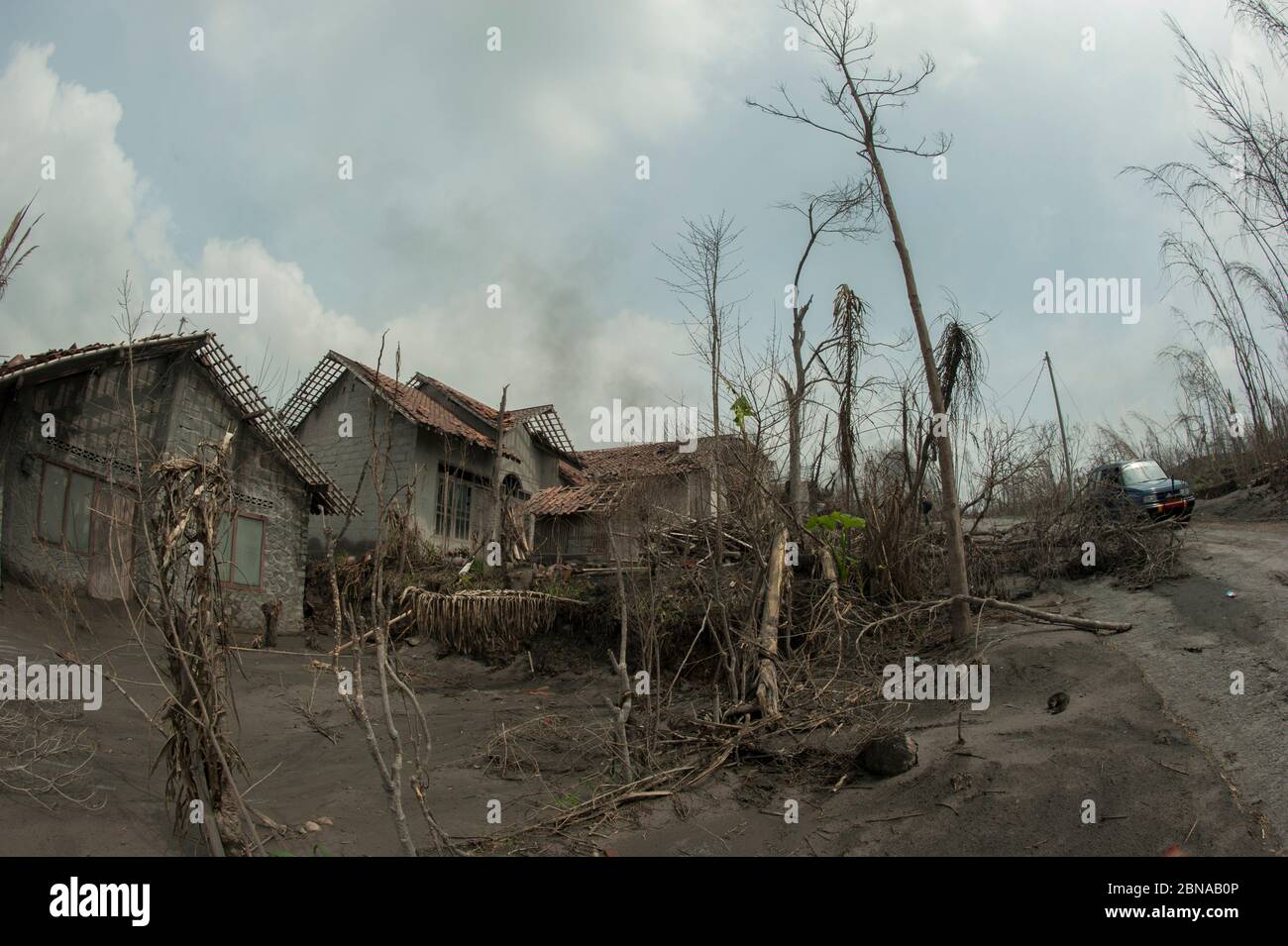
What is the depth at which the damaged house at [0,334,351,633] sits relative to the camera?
10.7 metres

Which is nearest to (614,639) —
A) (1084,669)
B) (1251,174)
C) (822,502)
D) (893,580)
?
(822,502)

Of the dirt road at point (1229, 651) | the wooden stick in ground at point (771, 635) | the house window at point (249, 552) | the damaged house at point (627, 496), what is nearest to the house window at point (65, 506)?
the house window at point (249, 552)

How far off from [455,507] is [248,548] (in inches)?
257

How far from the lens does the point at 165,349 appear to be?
1328 cm

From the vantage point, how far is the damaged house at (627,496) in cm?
966

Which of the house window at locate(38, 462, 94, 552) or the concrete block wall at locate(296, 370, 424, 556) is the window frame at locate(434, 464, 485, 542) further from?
the house window at locate(38, 462, 94, 552)

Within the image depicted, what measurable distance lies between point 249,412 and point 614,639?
323 inches

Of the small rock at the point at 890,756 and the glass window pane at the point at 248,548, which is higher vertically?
the glass window pane at the point at 248,548

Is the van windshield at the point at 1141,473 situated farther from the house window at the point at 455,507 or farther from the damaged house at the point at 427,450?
the house window at the point at 455,507

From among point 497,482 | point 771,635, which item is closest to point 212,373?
point 497,482

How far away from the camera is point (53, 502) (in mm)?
11352

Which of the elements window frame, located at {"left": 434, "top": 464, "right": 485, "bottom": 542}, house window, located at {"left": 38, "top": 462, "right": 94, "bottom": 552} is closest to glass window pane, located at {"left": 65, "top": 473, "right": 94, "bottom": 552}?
house window, located at {"left": 38, "top": 462, "right": 94, "bottom": 552}

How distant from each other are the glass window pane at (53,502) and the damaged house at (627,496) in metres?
7.99
